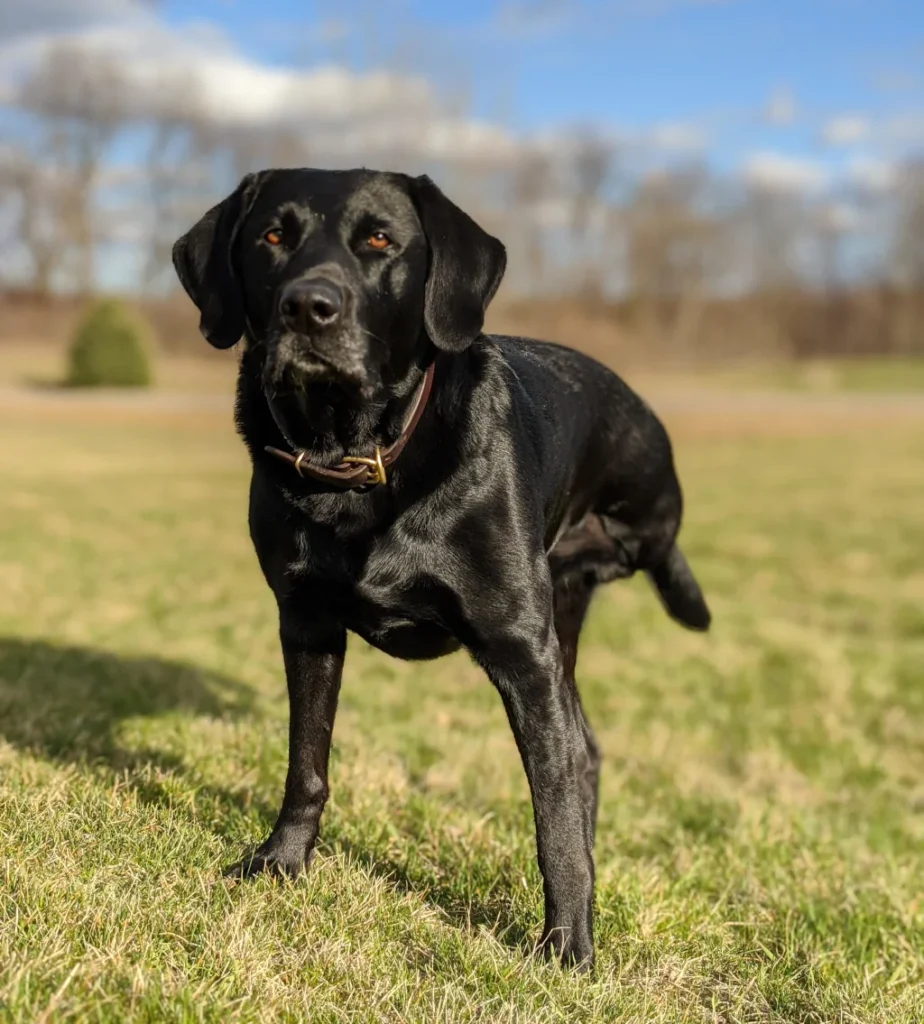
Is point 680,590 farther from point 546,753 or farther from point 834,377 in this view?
point 834,377

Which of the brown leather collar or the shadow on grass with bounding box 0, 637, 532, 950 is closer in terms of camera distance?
the brown leather collar

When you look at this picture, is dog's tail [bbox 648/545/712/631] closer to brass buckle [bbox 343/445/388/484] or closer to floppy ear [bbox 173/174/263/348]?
brass buckle [bbox 343/445/388/484]

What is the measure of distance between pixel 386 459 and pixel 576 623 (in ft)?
4.81

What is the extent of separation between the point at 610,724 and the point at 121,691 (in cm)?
295

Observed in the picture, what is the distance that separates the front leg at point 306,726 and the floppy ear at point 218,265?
82 cm

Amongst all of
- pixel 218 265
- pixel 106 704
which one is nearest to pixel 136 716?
pixel 106 704

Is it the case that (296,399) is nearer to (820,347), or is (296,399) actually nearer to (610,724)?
(610,724)

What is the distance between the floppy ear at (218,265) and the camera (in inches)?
125

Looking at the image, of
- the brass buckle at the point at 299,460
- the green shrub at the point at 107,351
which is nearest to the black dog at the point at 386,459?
the brass buckle at the point at 299,460

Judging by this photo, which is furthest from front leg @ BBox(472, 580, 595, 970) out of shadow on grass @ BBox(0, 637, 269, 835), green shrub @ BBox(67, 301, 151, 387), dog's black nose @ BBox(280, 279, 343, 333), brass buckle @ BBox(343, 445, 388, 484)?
green shrub @ BBox(67, 301, 151, 387)

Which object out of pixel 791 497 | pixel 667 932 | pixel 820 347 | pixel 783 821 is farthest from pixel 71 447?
pixel 820 347

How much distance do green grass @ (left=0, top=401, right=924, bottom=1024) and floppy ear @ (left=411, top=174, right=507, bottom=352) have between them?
4.89 feet

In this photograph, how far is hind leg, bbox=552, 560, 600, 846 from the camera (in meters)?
4.10

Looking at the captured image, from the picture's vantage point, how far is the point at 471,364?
330 cm
